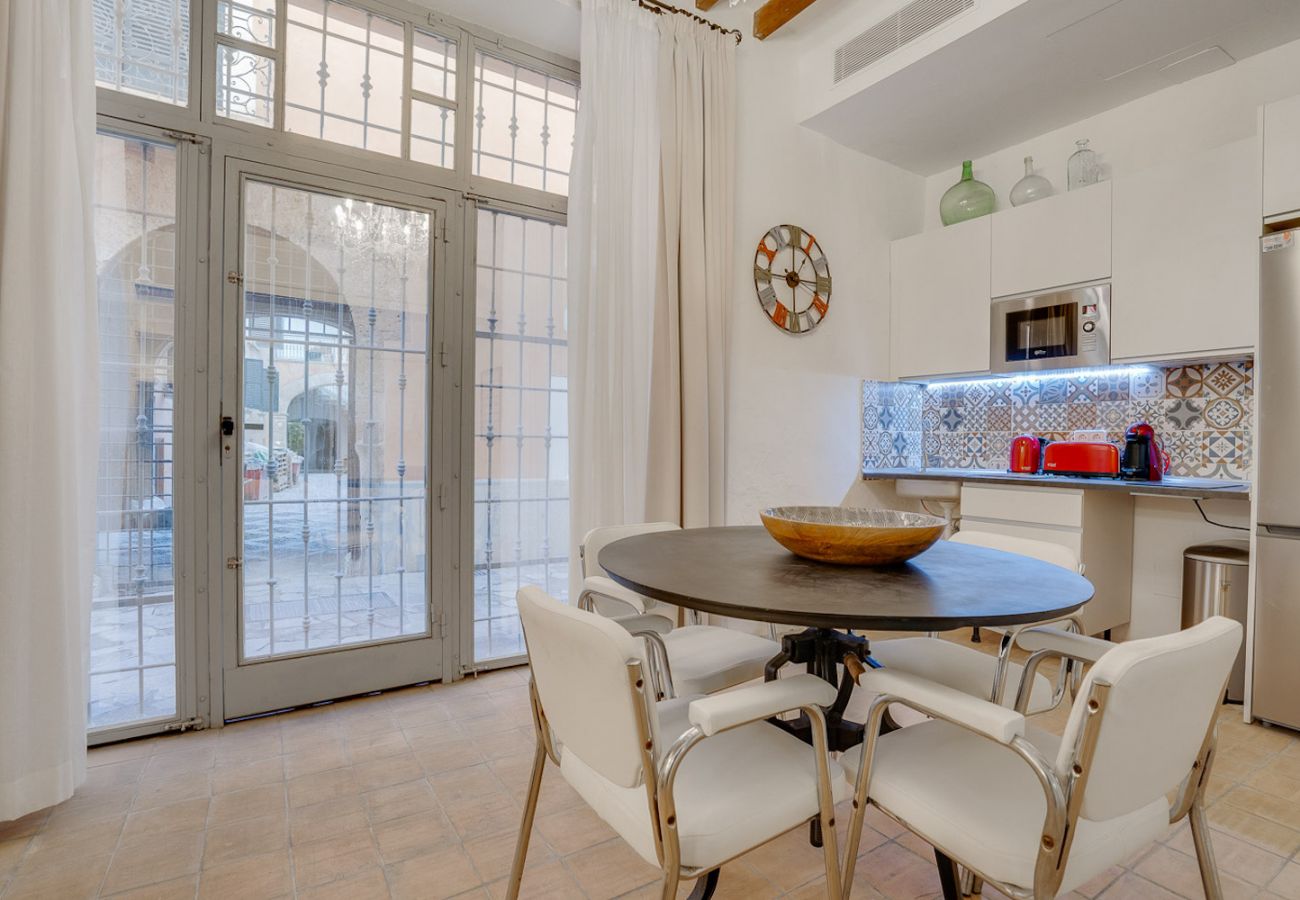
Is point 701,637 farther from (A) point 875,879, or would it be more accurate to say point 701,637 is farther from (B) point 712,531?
(A) point 875,879

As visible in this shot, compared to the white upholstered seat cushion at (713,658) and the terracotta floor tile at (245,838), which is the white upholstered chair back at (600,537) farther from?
the terracotta floor tile at (245,838)

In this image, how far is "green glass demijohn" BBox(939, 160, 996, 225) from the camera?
12.3 feet

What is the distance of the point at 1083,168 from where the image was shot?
3.38m

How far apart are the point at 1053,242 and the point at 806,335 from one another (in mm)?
1291

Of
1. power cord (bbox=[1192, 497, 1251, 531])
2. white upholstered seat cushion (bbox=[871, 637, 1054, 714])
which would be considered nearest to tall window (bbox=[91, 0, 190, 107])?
white upholstered seat cushion (bbox=[871, 637, 1054, 714])

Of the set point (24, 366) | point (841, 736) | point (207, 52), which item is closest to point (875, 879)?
point (841, 736)

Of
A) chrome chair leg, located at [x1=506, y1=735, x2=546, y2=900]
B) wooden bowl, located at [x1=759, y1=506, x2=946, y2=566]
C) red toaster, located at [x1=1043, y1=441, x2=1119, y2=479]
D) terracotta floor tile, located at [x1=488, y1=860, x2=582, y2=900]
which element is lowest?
terracotta floor tile, located at [x1=488, y1=860, x2=582, y2=900]

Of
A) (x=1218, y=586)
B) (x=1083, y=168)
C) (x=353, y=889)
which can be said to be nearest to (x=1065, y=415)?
(x=1218, y=586)

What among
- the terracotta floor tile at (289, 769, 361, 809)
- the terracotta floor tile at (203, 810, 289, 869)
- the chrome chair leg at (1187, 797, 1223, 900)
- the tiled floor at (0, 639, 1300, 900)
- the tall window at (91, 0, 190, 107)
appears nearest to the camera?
the chrome chair leg at (1187, 797, 1223, 900)

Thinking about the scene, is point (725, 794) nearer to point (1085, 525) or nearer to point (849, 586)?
point (849, 586)

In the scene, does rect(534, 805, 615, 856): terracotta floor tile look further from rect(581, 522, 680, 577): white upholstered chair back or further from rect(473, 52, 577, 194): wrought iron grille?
rect(473, 52, 577, 194): wrought iron grille

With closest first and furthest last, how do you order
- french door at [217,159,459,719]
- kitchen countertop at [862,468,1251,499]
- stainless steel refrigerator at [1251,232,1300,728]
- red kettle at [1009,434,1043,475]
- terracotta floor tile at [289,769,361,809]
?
1. terracotta floor tile at [289,769,361,809]
2. stainless steel refrigerator at [1251,232,1300,728]
3. french door at [217,159,459,719]
4. kitchen countertop at [862,468,1251,499]
5. red kettle at [1009,434,1043,475]

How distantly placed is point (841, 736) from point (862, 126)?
10.9 ft

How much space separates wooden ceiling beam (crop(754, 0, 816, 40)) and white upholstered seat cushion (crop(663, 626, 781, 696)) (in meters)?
2.97
